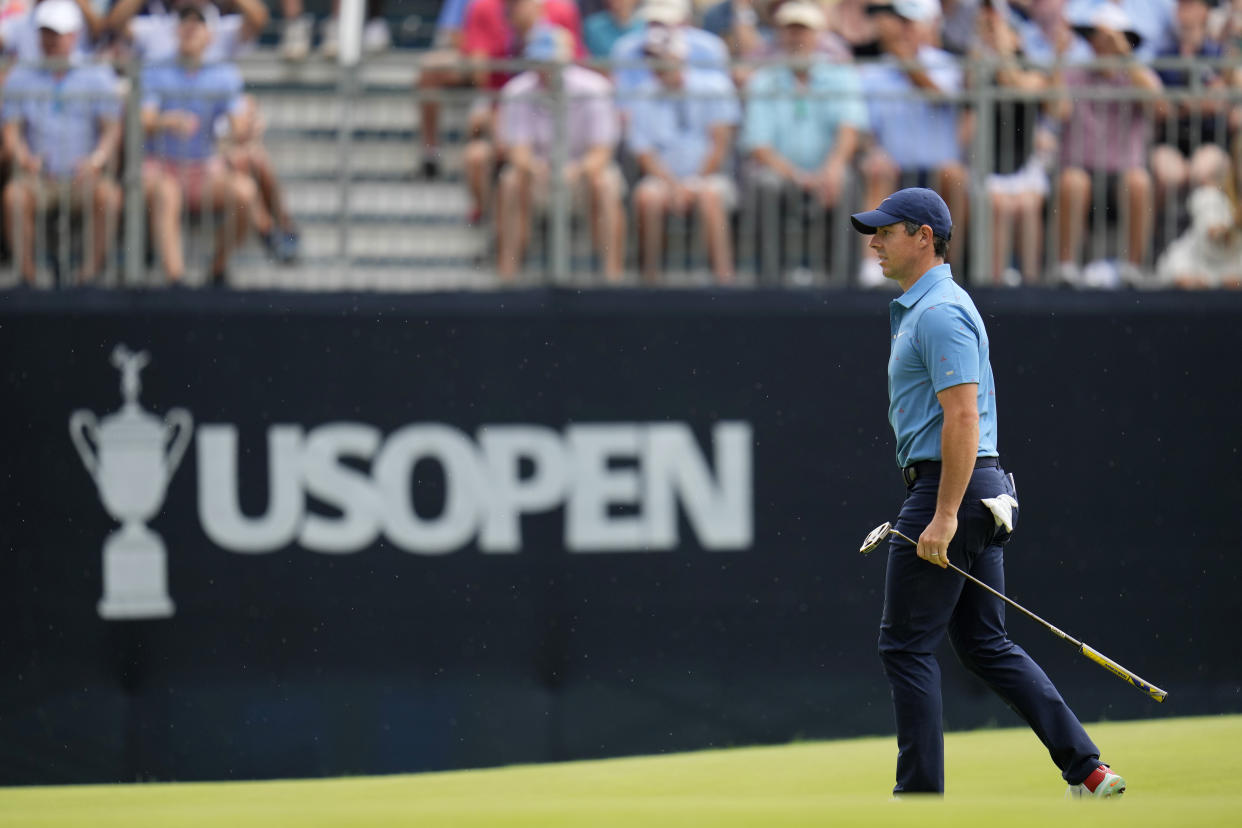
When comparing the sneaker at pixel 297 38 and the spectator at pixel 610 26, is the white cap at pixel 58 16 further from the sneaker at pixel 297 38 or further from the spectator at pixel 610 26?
the spectator at pixel 610 26

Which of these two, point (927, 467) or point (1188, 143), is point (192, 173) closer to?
point (927, 467)

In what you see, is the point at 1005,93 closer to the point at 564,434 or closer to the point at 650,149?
the point at 650,149

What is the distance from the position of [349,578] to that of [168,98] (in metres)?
2.57

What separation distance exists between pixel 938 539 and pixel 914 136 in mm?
3980

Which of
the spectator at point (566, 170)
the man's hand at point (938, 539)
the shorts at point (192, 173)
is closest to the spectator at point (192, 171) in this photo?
the shorts at point (192, 173)

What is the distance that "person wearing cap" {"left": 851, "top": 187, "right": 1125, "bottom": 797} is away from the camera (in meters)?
5.24

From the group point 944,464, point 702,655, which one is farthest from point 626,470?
point 944,464

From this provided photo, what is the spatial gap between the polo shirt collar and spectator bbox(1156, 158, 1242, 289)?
3877 millimetres

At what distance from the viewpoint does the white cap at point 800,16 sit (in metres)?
9.33

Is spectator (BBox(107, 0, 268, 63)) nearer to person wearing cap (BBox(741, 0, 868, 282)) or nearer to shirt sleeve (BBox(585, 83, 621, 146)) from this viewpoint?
shirt sleeve (BBox(585, 83, 621, 146))

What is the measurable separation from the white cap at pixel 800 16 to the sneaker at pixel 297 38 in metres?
2.82

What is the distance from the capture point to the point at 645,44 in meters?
9.35

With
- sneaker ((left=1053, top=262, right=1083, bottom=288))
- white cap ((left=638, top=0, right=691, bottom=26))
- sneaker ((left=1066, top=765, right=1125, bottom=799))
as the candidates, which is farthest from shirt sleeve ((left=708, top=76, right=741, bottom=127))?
sneaker ((left=1066, top=765, right=1125, bottom=799))

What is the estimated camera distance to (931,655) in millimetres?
5406
